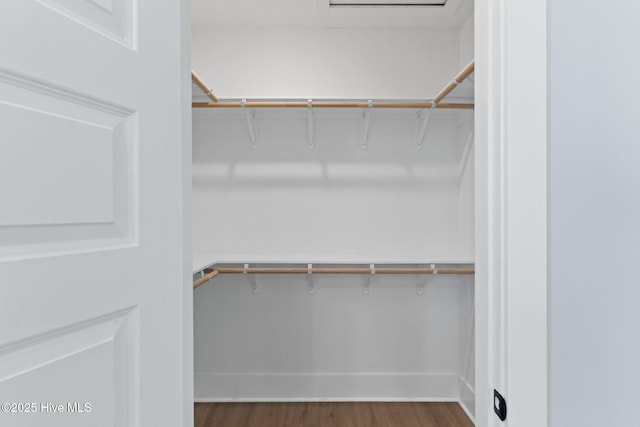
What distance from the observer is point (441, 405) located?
231 cm

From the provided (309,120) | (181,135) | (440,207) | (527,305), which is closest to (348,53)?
(309,120)

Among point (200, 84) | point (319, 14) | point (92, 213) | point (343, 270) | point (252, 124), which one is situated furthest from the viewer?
point (252, 124)

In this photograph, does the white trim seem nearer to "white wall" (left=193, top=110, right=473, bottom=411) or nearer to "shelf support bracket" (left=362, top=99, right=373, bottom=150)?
"white wall" (left=193, top=110, right=473, bottom=411)

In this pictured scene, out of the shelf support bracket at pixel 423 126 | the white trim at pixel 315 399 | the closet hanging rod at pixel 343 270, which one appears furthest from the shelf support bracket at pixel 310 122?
the white trim at pixel 315 399

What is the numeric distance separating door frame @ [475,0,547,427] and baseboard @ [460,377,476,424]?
66.7 inches

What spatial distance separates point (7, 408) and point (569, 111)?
0.81 meters

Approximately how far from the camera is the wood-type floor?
2.11 m

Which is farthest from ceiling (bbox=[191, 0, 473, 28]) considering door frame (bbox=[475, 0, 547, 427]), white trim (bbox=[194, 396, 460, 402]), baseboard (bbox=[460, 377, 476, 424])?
white trim (bbox=[194, 396, 460, 402])

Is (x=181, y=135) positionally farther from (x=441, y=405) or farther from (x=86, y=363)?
(x=441, y=405)

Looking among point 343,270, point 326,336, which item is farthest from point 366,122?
point 326,336

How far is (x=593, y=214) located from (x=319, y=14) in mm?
1979

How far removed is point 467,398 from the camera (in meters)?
2.22

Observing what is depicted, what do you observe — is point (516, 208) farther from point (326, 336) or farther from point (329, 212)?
point (326, 336)

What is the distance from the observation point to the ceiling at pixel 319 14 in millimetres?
2111
